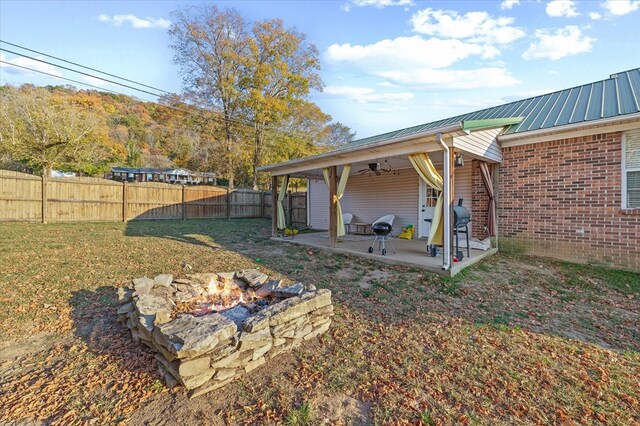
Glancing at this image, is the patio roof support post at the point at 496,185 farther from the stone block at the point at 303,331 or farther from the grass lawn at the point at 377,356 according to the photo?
the stone block at the point at 303,331

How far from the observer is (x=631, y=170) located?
5.53m

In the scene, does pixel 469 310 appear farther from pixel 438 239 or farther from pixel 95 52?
pixel 95 52

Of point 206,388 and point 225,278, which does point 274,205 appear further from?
point 206,388

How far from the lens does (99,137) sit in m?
20.2

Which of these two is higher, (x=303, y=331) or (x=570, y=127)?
(x=570, y=127)

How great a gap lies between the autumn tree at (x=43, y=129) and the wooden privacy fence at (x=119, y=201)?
7.14 meters

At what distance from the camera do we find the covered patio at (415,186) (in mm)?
Result: 5270

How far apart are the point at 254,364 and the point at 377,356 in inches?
44.4

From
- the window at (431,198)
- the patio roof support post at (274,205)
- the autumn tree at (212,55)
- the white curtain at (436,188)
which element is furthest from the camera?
the autumn tree at (212,55)

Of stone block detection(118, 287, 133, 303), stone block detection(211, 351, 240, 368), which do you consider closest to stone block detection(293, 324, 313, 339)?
stone block detection(211, 351, 240, 368)

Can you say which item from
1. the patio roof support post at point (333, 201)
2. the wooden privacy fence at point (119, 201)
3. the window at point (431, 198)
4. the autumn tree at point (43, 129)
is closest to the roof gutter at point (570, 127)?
the window at point (431, 198)

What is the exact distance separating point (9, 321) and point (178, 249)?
3.62 m

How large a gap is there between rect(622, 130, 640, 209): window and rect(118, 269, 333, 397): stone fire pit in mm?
6273

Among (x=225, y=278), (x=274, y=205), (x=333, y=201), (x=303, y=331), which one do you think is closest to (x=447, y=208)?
(x=333, y=201)
